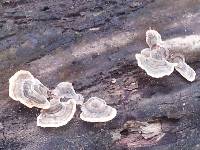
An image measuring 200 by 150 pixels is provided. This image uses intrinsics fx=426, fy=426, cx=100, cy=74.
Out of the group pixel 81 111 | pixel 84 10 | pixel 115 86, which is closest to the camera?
pixel 81 111

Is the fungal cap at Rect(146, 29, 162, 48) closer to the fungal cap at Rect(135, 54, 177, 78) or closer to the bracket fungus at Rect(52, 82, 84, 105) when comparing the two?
the fungal cap at Rect(135, 54, 177, 78)

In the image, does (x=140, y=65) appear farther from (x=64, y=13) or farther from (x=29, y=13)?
(x=29, y=13)

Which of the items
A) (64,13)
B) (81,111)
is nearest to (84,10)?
(64,13)

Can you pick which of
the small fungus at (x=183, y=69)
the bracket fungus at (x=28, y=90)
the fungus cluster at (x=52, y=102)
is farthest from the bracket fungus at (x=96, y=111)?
the small fungus at (x=183, y=69)

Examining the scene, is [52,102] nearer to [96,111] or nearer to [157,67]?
[96,111]

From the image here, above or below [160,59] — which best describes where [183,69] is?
below

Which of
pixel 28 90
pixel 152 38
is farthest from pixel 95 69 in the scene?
pixel 28 90
